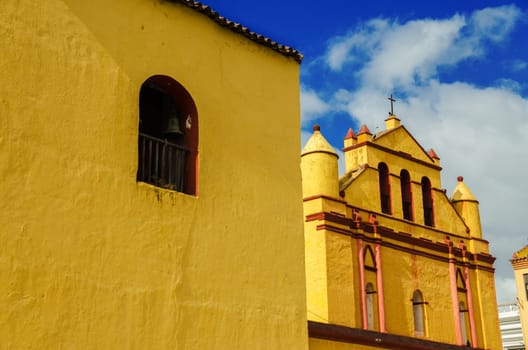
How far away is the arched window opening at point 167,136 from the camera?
854 cm

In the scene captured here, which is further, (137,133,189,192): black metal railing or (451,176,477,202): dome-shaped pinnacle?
(451,176,477,202): dome-shaped pinnacle

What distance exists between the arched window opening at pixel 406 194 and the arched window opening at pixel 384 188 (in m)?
0.65

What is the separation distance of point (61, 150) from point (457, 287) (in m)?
14.9

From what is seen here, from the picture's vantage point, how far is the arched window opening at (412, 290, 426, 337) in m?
19.0

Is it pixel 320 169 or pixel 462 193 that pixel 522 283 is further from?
pixel 320 169

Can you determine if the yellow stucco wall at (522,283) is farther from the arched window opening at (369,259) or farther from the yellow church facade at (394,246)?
the arched window opening at (369,259)

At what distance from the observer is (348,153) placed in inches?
786

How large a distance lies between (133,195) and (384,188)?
12.7m

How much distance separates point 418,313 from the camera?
63.1ft

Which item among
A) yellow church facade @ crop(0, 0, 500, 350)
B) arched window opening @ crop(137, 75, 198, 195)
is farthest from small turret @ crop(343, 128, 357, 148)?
arched window opening @ crop(137, 75, 198, 195)

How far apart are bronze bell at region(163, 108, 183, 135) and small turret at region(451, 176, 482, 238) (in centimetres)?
1430

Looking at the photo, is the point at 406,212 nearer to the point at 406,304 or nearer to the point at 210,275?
the point at 406,304

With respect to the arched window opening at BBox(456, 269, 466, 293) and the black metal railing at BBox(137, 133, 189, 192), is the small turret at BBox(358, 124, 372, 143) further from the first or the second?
the black metal railing at BBox(137, 133, 189, 192)

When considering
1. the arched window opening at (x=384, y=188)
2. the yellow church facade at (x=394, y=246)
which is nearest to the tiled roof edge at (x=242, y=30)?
the yellow church facade at (x=394, y=246)
